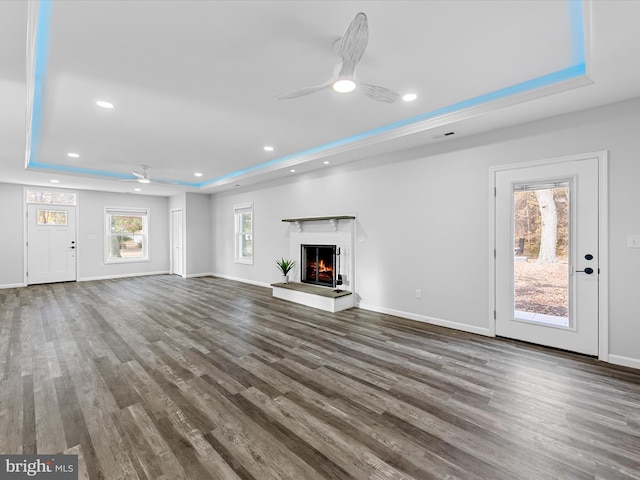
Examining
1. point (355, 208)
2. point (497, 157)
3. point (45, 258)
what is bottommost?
point (45, 258)

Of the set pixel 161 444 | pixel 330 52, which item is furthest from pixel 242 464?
pixel 330 52

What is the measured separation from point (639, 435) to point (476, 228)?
2.39 m

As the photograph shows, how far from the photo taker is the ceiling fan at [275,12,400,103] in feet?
5.72

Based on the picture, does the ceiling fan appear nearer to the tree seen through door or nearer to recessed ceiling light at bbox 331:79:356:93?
recessed ceiling light at bbox 331:79:356:93

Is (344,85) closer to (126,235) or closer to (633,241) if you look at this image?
(633,241)

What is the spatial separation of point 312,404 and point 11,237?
358 inches

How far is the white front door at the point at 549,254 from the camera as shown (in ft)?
10.2

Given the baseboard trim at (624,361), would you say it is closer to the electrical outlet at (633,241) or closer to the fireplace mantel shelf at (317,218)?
the electrical outlet at (633,241)

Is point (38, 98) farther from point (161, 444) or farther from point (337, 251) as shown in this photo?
point (337, 251)

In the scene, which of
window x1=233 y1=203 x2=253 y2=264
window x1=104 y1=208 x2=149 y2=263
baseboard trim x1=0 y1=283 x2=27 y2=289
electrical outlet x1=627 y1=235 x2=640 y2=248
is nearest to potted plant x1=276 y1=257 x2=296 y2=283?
window x1=233 y1=203 x2=253 y2=264

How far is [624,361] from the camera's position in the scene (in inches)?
115

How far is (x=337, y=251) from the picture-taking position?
545cm

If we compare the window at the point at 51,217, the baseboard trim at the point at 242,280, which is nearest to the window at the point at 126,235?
the window at the point at 51,217

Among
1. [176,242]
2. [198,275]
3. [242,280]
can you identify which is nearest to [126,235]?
[176,242]
